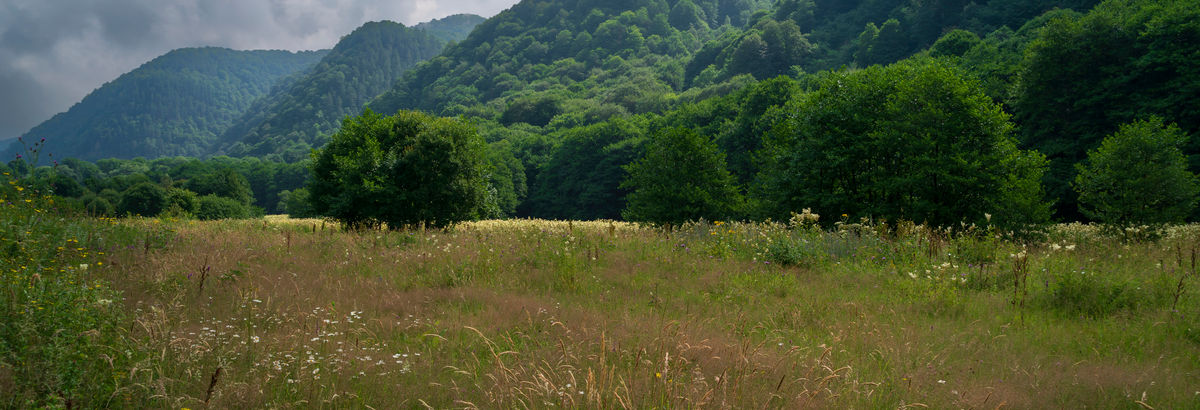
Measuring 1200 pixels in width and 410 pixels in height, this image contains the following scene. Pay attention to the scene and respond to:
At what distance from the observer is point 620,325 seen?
568 centimetres

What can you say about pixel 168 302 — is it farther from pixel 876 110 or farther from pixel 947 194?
pixel 876 110

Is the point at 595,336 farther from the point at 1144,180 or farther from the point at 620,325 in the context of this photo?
the point at 1144,180

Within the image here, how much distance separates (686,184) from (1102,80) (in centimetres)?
3108

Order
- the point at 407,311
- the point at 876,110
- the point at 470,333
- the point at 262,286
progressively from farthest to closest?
the point at 876,110
the point at 262,286
the point at 407,311
the point at 470,333

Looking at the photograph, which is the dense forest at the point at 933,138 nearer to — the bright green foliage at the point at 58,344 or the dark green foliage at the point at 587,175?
the dark green foliage at the point at 587,175

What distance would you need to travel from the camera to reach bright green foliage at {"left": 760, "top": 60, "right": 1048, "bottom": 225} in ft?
70.1

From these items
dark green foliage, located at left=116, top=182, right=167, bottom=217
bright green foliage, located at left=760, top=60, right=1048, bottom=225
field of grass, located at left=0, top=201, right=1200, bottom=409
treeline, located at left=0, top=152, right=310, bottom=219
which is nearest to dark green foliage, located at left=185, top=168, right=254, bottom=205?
treeline, located at left=0, top=152, right=310, bottom=219

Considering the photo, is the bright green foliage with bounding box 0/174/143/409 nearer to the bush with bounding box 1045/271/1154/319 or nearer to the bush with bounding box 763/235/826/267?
the bush with bounding box 763/235/826/267

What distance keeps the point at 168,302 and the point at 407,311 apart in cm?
262

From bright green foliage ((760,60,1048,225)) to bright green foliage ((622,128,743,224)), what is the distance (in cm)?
615

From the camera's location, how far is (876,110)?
84.9 ft

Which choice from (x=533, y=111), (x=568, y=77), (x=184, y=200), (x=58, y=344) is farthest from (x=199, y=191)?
(x=568, y=77)

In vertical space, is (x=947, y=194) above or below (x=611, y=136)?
below

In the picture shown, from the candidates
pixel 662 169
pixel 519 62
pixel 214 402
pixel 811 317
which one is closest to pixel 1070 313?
pixel 811 317
